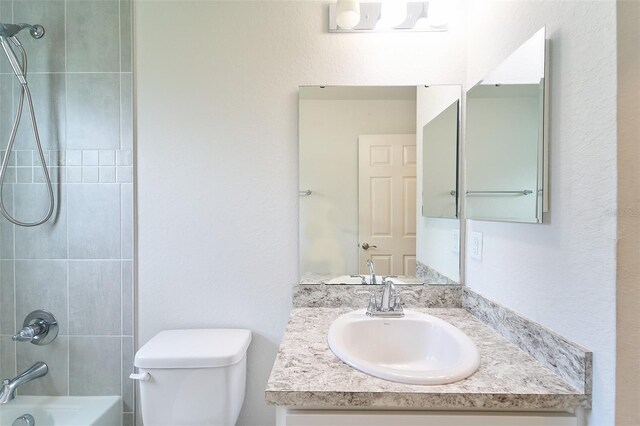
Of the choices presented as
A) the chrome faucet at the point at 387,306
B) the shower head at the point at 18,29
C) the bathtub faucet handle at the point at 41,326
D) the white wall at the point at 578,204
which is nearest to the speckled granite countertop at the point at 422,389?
the white wall at the point at 578,204

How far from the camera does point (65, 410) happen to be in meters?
1.40

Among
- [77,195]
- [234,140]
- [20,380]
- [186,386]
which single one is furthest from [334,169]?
[20,380]

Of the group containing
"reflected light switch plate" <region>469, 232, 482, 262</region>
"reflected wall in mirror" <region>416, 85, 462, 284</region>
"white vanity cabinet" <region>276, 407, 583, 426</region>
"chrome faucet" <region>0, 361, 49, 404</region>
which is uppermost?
"reflected wall in mirror" <region>416, 85, 462, 284</region>

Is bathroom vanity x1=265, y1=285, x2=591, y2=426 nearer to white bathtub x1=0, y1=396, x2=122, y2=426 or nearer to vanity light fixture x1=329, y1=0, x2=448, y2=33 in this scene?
white bathtub x1=0, y1=396, x2=122, y2=426

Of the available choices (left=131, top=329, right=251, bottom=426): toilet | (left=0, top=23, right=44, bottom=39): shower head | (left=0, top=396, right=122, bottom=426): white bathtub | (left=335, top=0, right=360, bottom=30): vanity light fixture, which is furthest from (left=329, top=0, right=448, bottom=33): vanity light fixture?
(left=0, top=396, right=122, bottom=426): white bathtub

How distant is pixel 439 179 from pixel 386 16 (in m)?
0.75

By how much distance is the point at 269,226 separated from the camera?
141cm

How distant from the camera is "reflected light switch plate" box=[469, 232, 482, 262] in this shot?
125 cm

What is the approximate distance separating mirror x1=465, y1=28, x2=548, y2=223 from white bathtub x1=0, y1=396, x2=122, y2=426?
1806 millimetres

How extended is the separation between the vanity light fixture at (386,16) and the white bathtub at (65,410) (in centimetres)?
197

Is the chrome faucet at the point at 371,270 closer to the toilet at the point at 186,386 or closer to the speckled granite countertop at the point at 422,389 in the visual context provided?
the speckled granite countertop at the point at 422,389

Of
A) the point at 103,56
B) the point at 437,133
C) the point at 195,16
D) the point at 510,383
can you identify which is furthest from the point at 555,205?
the point at 103,56

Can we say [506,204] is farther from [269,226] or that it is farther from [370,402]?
[269,226]

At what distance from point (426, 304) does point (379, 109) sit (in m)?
0.90
